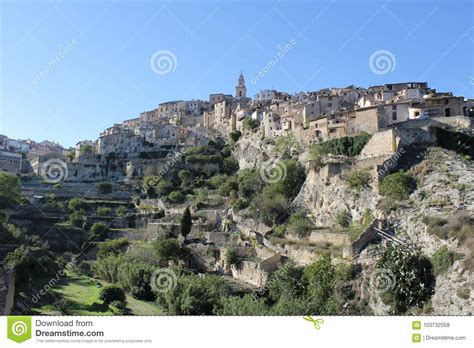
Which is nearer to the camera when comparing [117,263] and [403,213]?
[403,213]

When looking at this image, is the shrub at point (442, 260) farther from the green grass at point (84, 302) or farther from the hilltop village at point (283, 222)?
the green grass at point (84, 302)

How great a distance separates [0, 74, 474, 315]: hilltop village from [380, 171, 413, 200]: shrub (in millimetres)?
77

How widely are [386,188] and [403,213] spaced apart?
2.58 m

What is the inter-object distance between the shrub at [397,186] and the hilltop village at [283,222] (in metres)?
0.08

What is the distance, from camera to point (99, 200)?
Result: 2037 inches

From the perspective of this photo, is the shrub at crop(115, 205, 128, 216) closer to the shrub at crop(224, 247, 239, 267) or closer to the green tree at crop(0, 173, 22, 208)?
the green tree at crop(0, 173, 22, 208)

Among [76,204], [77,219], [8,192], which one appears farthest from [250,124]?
[8,192]

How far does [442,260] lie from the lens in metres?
21.1

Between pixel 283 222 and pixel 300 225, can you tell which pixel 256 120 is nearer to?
pixel 283 222

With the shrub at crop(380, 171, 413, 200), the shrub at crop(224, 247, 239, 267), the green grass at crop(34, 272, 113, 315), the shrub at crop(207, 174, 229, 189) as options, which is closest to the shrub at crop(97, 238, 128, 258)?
the green grass at crop(34, 272, 113, 315)

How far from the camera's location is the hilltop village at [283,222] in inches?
885

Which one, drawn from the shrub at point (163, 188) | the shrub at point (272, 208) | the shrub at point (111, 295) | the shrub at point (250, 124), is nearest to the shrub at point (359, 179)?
the shrub at point (272, 208)

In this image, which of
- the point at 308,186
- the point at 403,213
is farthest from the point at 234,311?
the point at 308,186
